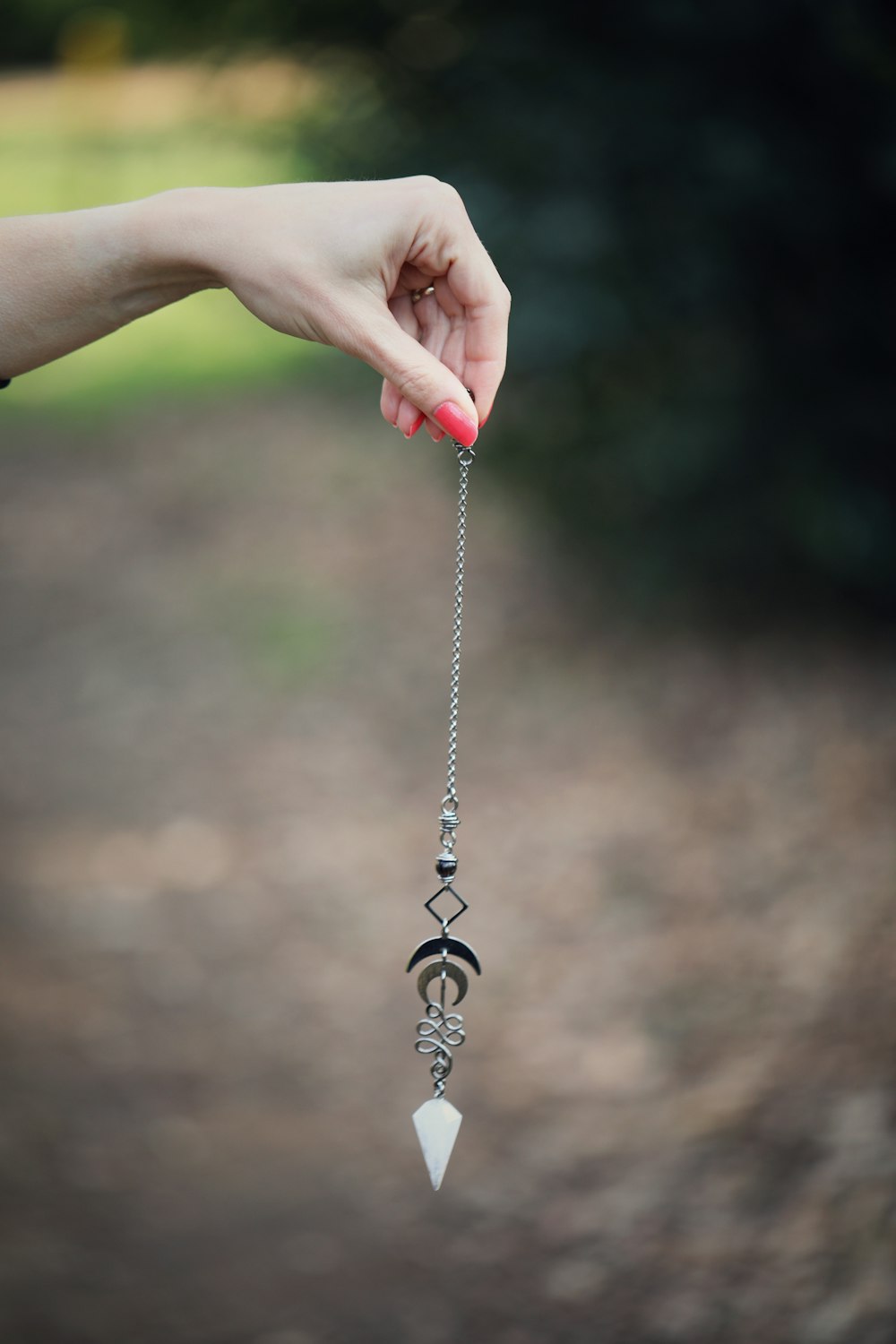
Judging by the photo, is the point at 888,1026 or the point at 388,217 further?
the point at 888,1026

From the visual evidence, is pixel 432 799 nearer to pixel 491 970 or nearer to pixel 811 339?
pixel 491 970

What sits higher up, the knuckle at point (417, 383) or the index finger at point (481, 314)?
the index finger at point (481, 314)

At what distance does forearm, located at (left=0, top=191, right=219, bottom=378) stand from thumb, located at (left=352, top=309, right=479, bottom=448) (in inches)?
13.0

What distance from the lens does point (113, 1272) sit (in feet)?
12.6

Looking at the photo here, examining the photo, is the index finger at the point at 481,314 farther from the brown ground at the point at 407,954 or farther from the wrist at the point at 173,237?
the brown ground at the point at 407,954

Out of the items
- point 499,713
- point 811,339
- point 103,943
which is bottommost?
point 103,943

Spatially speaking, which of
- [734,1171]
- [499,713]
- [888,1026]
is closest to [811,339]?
[499,713]

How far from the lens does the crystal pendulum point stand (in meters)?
2.16

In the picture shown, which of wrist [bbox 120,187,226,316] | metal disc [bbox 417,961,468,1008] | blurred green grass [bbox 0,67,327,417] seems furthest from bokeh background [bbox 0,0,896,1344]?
wrist [bbox 120,187,226,316]

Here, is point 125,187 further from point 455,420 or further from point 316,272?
point 455,420

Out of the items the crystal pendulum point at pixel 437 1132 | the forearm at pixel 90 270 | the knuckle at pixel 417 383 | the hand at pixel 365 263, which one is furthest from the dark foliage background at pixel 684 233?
the crystal pendulum point at pixel 437 1132

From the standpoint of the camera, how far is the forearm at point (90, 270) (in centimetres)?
212

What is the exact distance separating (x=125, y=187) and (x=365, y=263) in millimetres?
9228

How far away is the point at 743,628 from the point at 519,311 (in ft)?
6.22
